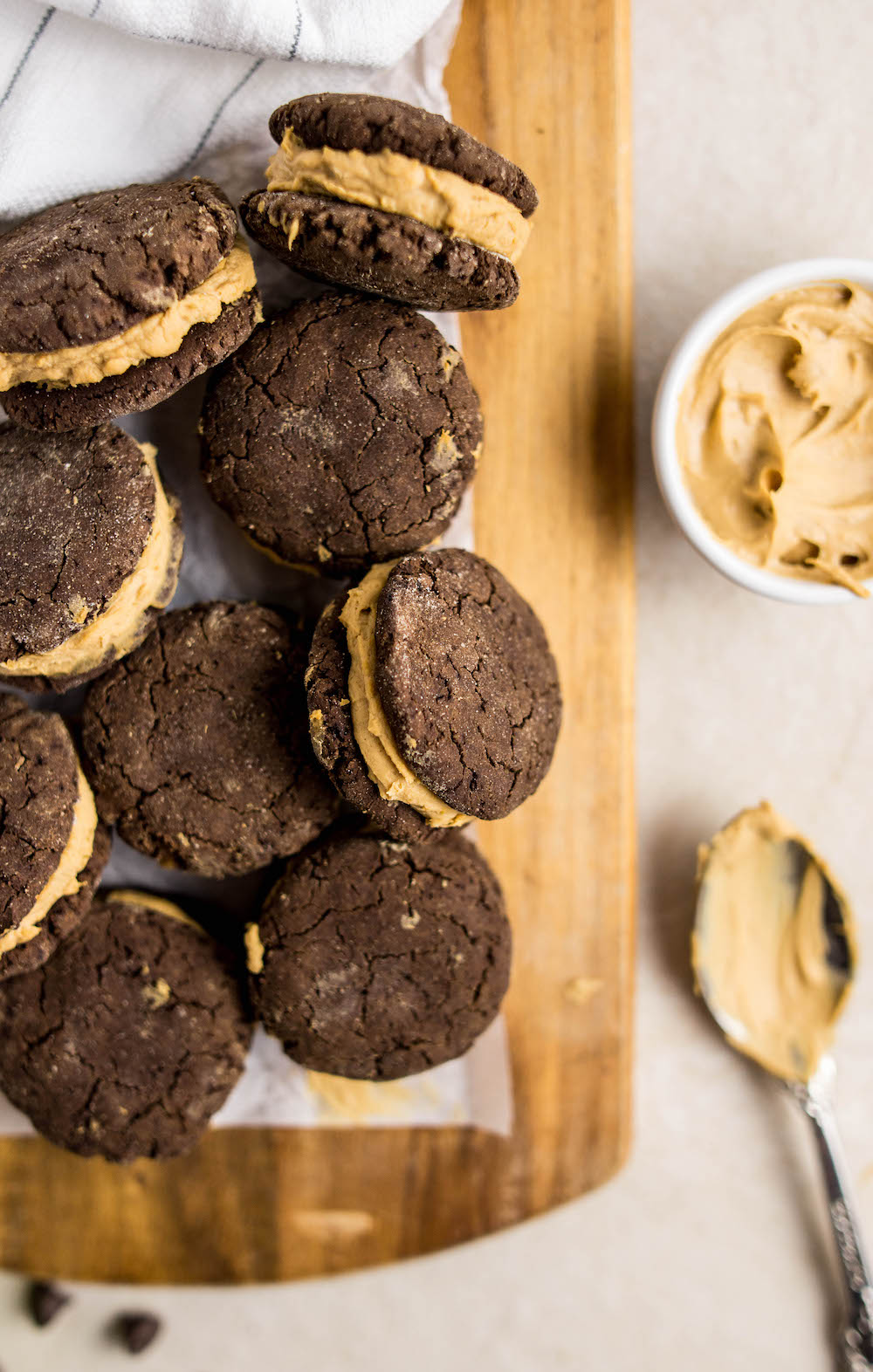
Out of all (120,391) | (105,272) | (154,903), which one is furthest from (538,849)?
(105,272)

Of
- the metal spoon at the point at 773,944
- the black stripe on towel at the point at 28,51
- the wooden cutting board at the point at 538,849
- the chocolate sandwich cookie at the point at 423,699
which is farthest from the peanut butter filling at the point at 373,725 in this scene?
the black stripe on towel at the point at 28,51

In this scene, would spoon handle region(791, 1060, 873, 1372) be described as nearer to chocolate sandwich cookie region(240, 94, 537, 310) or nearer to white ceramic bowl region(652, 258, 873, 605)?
white ceramic bowl region(652, 258, 873, 605)

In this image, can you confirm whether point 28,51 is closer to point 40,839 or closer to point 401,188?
point 401,188

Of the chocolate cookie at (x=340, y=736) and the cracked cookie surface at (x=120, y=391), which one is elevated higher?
the cracked cookie surface at (x=120, y=391)

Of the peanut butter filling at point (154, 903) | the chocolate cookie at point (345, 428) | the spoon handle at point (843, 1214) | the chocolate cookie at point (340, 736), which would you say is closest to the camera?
the chocolate cookie at point (340, 736)

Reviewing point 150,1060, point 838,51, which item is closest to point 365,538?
point 150,1060

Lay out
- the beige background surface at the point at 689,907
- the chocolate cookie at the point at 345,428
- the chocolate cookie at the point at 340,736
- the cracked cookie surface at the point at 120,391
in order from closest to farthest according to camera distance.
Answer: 1. the cracked cookie surface at the point at 120,391
2. the chocolate cookie at the point at 340,736
3. the chocolate cookie at the point at 345,428
4. the beige background surface at the point at 689,907

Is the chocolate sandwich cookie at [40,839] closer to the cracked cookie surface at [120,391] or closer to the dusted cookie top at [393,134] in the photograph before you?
the cracked cookie surface at [120,391]

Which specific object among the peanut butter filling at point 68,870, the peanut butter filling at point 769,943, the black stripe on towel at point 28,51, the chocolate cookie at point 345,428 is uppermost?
the black stripe on towel at point 28,51
